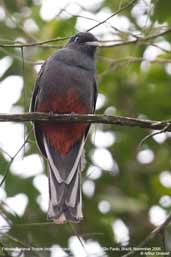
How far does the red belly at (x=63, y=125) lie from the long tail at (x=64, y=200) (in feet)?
1.26

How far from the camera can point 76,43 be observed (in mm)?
6012

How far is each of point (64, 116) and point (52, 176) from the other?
454 millimetres

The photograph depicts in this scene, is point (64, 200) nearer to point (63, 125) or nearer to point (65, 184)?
point (65, 184)

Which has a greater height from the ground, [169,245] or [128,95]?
[128,95]

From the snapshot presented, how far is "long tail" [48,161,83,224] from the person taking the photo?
4.51 meters

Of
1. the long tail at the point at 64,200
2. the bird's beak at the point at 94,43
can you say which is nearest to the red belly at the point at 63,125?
the long tail at the point at 64,200

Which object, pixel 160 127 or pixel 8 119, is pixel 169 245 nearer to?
pixel 160 127

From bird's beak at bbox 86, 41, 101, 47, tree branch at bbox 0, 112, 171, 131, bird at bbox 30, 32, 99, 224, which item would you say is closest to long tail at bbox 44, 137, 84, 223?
bird at bbox 30, 32, 99, 224

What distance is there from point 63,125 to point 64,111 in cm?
12

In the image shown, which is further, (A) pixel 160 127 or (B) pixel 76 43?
(B) pixel 76 43

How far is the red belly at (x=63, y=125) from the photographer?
5.15 m

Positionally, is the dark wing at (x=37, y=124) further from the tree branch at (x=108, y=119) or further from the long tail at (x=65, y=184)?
the tree branch at (x=108, y=119)

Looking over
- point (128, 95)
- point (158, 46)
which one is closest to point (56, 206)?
point (158, 46)

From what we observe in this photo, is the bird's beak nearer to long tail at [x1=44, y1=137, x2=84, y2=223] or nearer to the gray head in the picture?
the gray head
